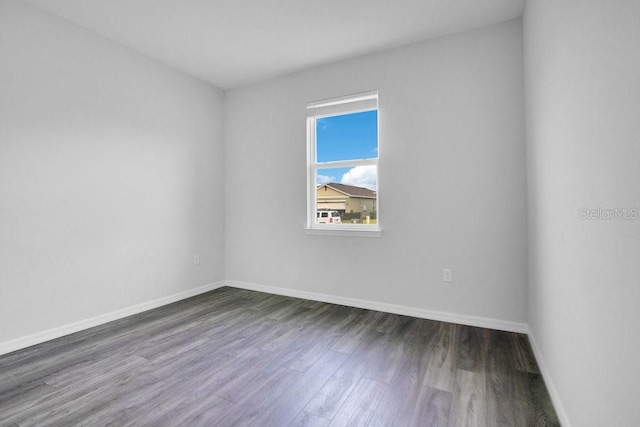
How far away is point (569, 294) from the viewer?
1.46 meters

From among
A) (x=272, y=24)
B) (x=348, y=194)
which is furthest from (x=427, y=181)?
(x=272, y=24)

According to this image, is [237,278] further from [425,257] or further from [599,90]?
[599,90]

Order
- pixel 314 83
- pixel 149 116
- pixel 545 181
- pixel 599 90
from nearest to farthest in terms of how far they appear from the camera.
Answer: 1. pixel 599 90
2. pixel 545 181
3. pixel 149 116
4. pixel 314 83

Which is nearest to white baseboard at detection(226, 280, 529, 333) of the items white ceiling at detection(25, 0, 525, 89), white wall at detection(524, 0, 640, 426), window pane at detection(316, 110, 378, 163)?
white wall at detection(524, 0, 640, 426)

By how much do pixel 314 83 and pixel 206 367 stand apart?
3.08 m

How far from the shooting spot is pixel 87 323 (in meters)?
2.81

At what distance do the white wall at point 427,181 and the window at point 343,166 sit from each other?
0.11 metres

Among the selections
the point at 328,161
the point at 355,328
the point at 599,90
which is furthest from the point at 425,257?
the point at 599,90

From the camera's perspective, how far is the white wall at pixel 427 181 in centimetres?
268

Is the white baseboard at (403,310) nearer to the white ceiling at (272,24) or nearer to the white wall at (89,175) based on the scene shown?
the white wall at (89,175)

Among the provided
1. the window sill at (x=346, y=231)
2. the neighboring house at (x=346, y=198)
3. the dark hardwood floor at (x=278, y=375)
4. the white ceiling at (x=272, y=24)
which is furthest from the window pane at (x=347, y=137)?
the dark hardwood floor at (x=278, y=375)

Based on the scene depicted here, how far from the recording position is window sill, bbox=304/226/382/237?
325cm

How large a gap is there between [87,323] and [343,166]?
2967mm

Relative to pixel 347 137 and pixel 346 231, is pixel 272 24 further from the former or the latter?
pixel 346 231
